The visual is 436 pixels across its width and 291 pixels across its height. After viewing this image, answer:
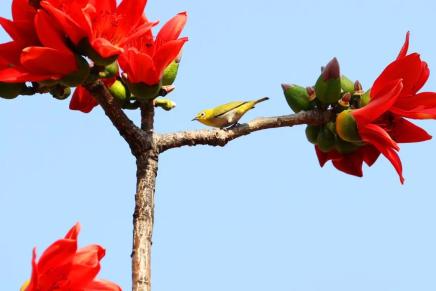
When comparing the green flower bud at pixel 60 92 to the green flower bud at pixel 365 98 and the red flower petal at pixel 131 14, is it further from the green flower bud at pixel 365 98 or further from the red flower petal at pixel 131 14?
the green flower bud at pixel 365 98

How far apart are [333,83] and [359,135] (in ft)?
0.50

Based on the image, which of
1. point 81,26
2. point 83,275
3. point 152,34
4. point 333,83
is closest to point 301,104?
point 333,83

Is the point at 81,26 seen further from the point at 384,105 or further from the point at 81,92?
the point at 384,105

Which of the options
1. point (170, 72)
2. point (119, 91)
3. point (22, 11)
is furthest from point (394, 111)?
point (22, 11)

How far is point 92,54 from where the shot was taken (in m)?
1.55

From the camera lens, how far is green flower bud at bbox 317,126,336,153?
1.94m

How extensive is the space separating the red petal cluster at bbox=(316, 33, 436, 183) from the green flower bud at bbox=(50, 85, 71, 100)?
61 centimetres

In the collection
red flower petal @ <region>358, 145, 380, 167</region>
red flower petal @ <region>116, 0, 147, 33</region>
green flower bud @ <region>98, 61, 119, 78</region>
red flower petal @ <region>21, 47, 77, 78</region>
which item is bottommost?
red flower petal @ <region>358, 145, 380, 167</region>

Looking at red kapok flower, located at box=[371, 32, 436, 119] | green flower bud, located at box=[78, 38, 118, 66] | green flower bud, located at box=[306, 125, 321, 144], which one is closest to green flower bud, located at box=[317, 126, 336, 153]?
green flower bud, located at box=[306, 125, 321, 144]

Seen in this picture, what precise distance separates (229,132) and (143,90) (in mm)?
215

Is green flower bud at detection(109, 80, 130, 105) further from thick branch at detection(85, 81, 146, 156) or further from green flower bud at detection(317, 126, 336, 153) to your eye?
green flower bud at detection(317, 126, 336, 153)

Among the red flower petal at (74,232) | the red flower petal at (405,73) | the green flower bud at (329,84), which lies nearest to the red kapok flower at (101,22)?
the red flower petal at (74,232)

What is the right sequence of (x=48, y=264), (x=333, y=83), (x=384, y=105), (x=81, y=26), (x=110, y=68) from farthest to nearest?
(x=333, y=83) → (x=384, y=105) → (x=110, y=68) → (x=81, y=26) → (x=48, y=264)

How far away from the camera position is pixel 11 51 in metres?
1.60
